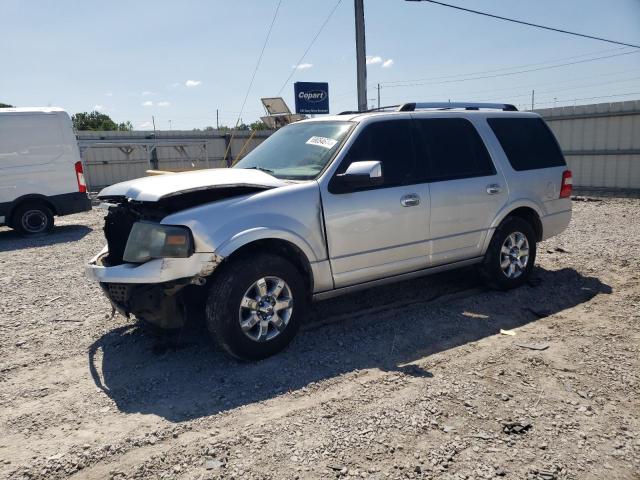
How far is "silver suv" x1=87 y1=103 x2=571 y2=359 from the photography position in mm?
3811

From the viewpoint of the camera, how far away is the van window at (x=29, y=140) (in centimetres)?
1021

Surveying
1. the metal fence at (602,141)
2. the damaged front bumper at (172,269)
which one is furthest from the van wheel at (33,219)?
the metal fence at (602,141)

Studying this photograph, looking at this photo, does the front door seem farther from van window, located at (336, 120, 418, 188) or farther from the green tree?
the green tree

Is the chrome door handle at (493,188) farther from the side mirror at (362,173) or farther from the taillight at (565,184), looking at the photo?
the side mirror at (362,173)

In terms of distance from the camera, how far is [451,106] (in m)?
5.64

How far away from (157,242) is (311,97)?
13258 millimetres

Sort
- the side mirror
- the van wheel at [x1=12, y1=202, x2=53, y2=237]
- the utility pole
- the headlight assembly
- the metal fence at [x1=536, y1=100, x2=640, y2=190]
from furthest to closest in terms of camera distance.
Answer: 1. the metal fence at [x1=536, y1=100, x2=640, y2=190]
2. the utility pole
3. the van wheel at [x1=12, y1=202, x2=53, y2=237]
4. the side mirror
5. the headlight assembly

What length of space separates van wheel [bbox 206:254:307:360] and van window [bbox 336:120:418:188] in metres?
1.19

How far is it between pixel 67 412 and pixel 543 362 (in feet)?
11.3

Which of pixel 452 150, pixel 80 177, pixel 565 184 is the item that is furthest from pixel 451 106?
pixel 80 177

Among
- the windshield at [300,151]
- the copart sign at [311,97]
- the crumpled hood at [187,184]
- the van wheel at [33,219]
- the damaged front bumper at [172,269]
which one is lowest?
the van wheel at [33,219]

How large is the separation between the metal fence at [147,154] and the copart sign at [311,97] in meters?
3.50

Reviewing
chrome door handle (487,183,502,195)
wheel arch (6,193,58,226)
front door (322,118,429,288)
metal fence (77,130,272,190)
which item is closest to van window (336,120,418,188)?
front door (322,118,429,288)

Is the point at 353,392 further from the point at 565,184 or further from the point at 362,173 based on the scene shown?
the point at 565,184
